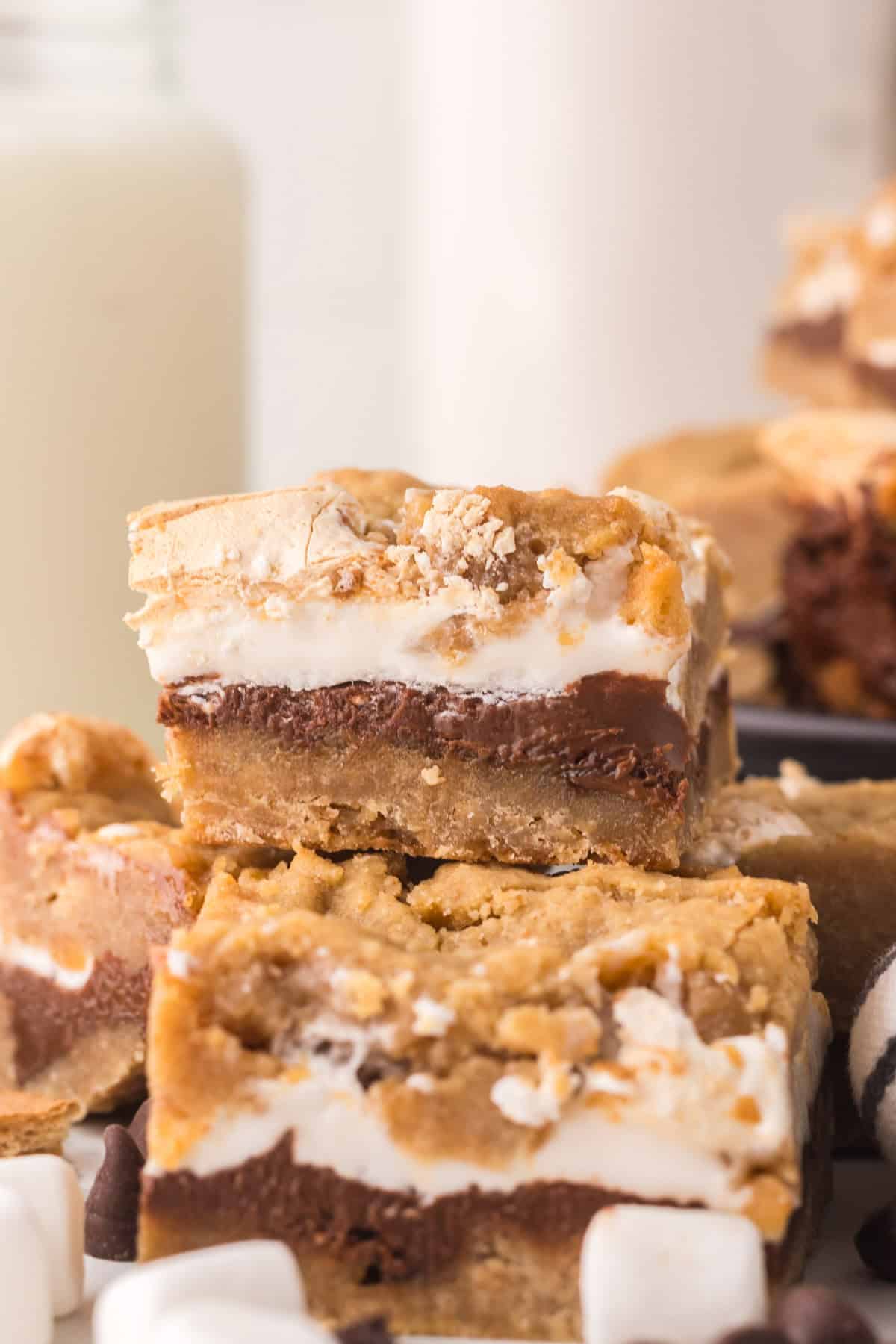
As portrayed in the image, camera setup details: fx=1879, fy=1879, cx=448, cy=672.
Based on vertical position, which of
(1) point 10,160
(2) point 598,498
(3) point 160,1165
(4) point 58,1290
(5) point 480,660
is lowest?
(4) point 58,1290

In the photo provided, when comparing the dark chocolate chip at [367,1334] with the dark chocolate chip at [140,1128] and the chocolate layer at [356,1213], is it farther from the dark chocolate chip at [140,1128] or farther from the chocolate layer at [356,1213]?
the dark chocolate chip at [140,1128]

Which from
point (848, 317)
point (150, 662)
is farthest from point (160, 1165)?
point (848, 317)

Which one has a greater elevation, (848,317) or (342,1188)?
(848,317)

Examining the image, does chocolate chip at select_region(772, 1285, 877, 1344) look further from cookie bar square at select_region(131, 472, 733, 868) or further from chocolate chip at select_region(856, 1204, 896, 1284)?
cookie bar square at select_region(131, 472, 733, 868)

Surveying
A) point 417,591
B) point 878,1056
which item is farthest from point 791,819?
point 417,591

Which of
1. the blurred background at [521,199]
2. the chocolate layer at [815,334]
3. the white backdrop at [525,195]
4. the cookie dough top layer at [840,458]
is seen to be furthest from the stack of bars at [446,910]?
the white backdrop at [525,195]

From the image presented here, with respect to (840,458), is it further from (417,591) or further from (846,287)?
(417,591)

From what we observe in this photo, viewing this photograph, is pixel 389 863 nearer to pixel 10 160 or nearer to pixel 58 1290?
pixel 58 1290

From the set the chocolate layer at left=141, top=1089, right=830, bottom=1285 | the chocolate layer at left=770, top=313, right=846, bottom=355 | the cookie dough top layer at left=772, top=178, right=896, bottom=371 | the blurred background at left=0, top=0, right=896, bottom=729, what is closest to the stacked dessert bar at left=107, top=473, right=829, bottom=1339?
the chocolate layer at left=141, top=1089, right=830, bottom=1285
